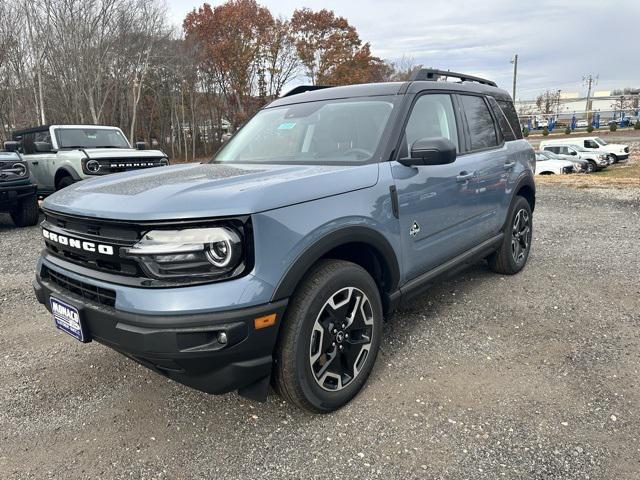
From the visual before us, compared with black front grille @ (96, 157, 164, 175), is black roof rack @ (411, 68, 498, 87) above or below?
above

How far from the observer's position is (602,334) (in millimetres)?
3352

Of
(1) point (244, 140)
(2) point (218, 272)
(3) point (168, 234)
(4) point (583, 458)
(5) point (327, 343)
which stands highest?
(1) point (244, 140)

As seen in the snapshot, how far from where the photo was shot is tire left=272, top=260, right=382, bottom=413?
2.20m

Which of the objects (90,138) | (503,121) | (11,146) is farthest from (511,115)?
(11,146)

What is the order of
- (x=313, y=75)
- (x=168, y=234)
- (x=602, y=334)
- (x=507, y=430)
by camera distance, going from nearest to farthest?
(x=168, y=234)
(x=507, y=430)
(x=602, y=334)
(x=313, y=75)

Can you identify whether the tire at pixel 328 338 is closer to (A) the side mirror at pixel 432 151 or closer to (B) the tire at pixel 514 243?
(A) the side mirror at pixel 432 151

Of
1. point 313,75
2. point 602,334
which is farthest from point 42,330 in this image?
point 313,75

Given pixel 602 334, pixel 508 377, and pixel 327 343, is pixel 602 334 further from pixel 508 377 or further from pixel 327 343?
pixel 327 343

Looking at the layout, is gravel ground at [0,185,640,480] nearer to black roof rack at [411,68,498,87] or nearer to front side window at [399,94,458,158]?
front side window at [399,94,458,158]

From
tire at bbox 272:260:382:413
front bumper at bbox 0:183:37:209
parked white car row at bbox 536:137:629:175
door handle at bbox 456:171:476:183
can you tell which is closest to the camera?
tire at bbox 272:260:382:413

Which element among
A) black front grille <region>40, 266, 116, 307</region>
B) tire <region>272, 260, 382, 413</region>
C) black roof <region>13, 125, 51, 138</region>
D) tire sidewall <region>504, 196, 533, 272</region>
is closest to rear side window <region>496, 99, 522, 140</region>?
tire sidewall <region>504, 196, 533, 272</region>

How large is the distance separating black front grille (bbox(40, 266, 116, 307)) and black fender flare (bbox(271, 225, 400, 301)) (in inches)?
30.0

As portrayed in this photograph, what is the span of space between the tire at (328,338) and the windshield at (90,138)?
323 inches

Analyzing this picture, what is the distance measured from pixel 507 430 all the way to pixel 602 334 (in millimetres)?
1550
